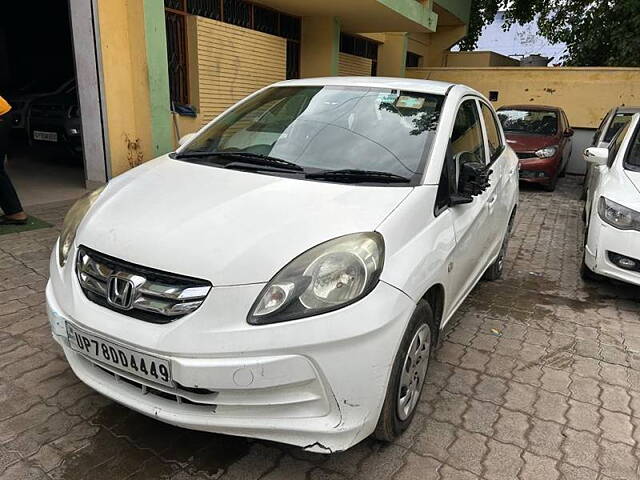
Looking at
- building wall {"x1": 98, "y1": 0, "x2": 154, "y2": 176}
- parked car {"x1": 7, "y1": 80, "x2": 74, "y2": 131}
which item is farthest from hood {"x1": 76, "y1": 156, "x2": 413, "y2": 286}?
parked car {"x1": 7, "y1": 80, "x2": 74, "y2": 131}

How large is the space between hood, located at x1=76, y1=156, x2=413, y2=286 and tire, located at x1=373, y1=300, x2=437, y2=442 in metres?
0.53

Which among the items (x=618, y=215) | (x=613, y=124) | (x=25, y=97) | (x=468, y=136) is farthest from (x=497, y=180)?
(x=25, y=97)

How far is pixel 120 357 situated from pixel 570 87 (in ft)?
46.3

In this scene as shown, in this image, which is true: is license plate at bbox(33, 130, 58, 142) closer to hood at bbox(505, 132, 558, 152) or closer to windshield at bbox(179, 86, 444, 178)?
windshield at bbox(179, 86, 444, 178)

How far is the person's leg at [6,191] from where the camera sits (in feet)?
16.3

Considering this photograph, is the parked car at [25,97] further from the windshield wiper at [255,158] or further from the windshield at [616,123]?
the windshield at [616,123]

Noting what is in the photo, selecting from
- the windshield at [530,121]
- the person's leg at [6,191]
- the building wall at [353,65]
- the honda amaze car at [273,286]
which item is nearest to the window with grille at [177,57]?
the person's leg at [6,191]

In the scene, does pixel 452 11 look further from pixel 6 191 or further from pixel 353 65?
pixel 6 191

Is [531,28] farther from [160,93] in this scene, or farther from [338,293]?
[338,293]

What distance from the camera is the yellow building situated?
631 cm

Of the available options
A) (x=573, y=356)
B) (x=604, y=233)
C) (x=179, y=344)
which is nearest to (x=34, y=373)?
(x=179, y=344)

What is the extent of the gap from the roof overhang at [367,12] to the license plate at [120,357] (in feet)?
25.4

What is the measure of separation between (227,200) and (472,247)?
63.9 inches

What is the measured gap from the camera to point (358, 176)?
259 centimetres
